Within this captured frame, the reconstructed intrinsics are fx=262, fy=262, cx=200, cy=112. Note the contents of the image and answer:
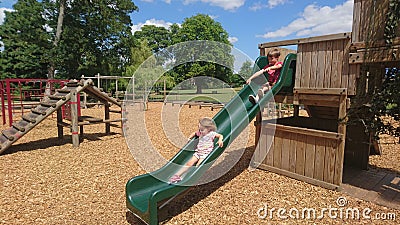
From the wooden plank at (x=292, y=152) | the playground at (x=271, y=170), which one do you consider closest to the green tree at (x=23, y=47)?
the playground at (x=271, y=170)

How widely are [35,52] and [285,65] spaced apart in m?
30.5

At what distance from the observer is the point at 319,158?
4645mm

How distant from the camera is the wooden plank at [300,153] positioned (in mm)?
4836

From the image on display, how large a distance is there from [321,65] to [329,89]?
455 millimetres

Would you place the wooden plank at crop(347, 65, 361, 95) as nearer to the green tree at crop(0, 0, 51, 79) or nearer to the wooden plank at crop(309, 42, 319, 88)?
the wooden plank at crop(309, 42, 319, 88)

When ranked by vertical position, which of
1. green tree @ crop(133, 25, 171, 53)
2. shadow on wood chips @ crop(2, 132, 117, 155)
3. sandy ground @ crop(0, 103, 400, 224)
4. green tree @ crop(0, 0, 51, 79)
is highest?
green tree @ crop(133, 25, 171, 53)

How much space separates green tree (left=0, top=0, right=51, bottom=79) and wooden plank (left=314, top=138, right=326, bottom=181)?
2646 cm

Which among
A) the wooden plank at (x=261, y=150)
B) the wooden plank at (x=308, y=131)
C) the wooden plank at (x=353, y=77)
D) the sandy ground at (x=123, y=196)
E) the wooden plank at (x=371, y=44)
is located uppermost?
the wooden plank at (x=371, y=44)

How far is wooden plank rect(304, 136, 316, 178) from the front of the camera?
15.5 feet

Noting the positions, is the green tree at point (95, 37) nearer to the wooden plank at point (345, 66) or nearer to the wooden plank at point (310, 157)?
the wooden plank at point (310, 157)

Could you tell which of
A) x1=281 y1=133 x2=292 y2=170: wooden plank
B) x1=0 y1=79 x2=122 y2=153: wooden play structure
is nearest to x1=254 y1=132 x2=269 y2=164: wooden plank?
x1=281 y1=133 x2=292 y2=170: wooden plank

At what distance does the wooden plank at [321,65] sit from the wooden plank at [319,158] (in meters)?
1.00

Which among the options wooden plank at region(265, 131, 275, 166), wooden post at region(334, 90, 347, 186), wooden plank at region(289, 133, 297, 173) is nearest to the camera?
wooden post at region(334, 90, 347, 186)

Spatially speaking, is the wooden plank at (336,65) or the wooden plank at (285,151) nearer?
the wooden plank at (336,65)
